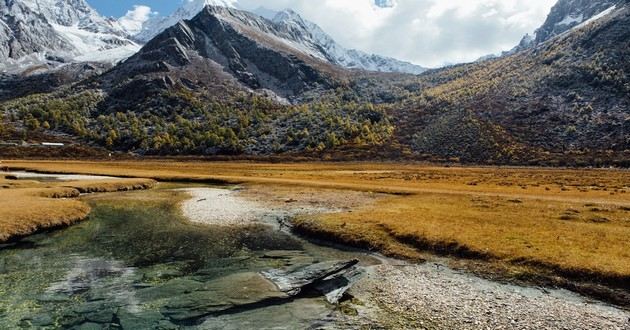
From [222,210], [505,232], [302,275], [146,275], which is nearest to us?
[302,275]

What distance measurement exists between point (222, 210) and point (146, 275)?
26.6 metres

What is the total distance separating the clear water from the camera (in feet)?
73.2

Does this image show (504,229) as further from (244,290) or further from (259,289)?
(244,290)

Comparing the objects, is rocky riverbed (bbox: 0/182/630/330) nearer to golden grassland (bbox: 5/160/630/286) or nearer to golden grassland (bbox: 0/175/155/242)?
golden grassland (bbox: 0/175/155/242)

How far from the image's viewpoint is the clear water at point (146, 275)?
73.2 ft

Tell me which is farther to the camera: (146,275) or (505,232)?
(505,232)

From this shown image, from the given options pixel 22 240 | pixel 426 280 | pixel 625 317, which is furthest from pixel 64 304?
pixel 625 317

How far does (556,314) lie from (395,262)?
12.6m

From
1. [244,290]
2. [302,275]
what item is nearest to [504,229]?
[302,275]

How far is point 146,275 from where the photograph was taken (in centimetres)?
2920

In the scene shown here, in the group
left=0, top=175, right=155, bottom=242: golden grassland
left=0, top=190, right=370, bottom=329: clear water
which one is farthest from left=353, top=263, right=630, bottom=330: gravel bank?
left=0, top=175, right=155, bottom=242: golden grassland

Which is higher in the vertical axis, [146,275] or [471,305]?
[146,275]

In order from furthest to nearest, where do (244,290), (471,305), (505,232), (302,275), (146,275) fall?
(505,232) < (146,275) < (302,275) < (244,290) < (471,305)

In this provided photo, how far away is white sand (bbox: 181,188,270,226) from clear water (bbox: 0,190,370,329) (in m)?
3.20
